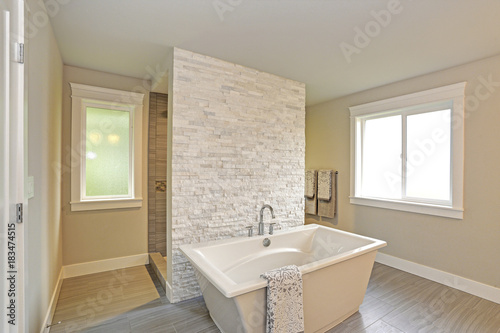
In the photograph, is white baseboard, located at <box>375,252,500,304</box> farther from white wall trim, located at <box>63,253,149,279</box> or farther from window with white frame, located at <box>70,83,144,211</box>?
window with white frame, located at <box>70,83,144,211</box>

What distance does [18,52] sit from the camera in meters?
1.15

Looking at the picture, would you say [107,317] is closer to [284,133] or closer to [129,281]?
[129,281]

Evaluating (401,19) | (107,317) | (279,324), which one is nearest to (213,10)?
(401,19)

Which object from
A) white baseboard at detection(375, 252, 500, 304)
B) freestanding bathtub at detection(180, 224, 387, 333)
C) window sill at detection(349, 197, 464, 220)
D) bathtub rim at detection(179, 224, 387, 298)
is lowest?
white baseboard at detection(375, 252, 500, 304)

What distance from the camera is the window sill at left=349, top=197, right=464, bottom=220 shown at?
2.80m

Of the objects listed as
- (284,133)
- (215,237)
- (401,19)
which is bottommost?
(215,237)

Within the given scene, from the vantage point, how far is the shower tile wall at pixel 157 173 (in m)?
3.43

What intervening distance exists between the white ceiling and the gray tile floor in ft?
8.27

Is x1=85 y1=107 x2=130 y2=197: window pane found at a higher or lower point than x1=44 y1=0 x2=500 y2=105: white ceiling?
lower

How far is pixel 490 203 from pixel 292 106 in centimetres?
241

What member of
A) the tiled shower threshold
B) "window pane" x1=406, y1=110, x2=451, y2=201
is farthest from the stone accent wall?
"window pane" x1=406, y1=110, x2=451, y2=201

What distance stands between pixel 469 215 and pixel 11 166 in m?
3.88

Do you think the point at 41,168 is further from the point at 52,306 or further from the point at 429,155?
the point at 429,155

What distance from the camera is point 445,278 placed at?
2.86 metres
